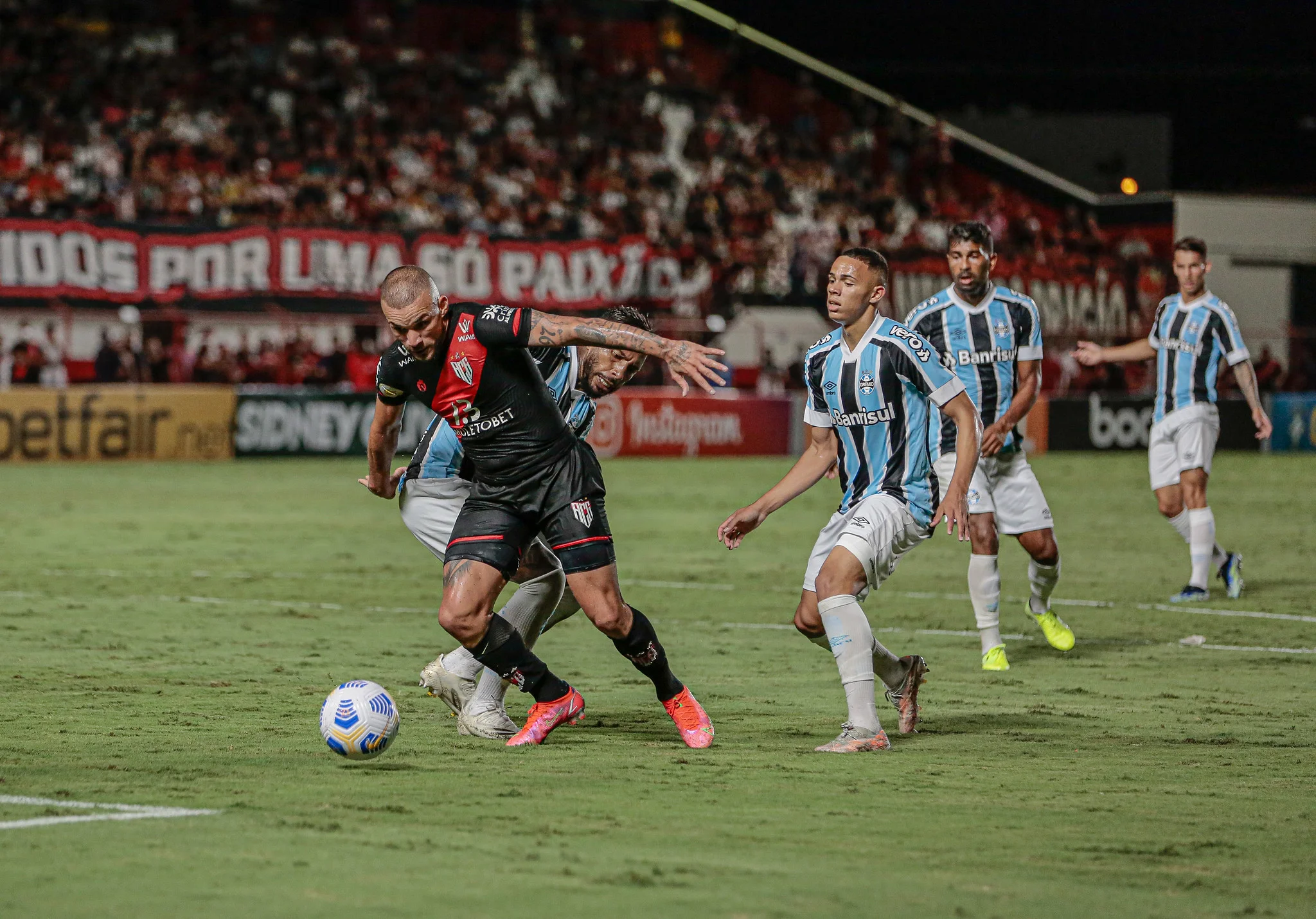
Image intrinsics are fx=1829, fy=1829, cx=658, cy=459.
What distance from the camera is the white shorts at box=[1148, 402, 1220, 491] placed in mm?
14062

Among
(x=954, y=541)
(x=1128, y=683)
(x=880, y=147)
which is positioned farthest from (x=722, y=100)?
(x=1128, y=683)

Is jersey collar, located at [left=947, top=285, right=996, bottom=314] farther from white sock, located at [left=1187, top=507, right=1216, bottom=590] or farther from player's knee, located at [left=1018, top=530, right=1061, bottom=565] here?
white sock, located at [left=1187, top=507, right=1216, bottom=590]

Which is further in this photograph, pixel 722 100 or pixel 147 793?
pixel 722 100

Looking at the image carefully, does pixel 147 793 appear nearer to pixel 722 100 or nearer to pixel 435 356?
pixel 435 356

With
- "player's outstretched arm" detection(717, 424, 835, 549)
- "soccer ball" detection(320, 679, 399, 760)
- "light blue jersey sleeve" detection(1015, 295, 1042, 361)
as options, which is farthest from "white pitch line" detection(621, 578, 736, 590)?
"soccer ball" detection(320, 679, 399, 760)

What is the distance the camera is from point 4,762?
697cm

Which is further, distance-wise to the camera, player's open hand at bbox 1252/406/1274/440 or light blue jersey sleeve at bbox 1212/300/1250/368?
light blue jersey sleeve at bbox 1212/300/1250/368

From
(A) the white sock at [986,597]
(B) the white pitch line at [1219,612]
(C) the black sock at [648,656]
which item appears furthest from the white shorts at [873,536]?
(B) the white pitch line at [1219,612]

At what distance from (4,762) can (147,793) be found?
3.00 feet

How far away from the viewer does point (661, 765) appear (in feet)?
23.6

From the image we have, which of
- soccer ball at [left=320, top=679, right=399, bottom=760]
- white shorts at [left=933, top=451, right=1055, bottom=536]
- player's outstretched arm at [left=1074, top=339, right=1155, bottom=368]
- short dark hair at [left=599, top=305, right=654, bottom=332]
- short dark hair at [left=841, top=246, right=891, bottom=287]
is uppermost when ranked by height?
short dark hair at [left=841, top=246, right=891, bottom=287]

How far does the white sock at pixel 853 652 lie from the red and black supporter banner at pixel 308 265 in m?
24.3

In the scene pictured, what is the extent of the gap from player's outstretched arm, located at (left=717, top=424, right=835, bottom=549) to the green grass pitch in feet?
2.96

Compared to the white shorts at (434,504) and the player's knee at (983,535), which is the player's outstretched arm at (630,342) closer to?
the white shorts at (434,504)
